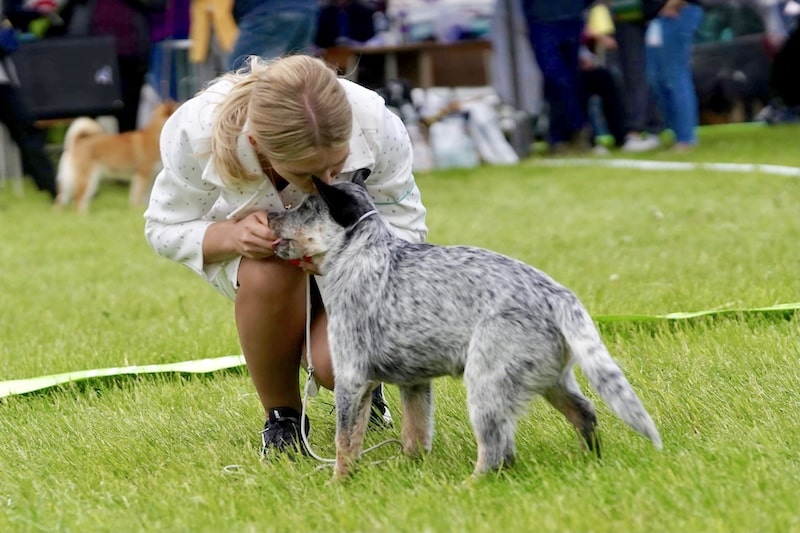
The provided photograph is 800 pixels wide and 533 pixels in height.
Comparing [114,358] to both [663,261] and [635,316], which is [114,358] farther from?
[663,261]

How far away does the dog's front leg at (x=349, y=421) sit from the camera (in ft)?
9.65

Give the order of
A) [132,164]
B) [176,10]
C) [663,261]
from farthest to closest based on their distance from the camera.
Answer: [176,10]
[132,164]
[663,261]

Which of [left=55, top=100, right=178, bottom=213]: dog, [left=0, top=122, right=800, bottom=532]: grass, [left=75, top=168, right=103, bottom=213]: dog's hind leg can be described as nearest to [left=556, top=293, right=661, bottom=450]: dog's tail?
[left=0, top=122, right=800, bottom=532]: grass

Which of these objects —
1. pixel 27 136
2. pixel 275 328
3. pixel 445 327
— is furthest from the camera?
pixel 27 136

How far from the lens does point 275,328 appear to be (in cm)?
336

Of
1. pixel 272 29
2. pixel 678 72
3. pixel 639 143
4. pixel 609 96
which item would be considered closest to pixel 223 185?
pixel 272 29

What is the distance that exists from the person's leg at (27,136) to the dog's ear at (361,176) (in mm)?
7776

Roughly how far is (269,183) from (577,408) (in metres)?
1.05

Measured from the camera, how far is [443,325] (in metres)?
2.81

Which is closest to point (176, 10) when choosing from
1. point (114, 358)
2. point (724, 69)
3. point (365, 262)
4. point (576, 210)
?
point (576, 210)

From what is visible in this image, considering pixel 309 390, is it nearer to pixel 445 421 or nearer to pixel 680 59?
pixel 445 421

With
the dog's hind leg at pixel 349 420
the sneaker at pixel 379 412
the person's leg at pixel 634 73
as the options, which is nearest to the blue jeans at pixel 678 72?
the person's leg at pixel 634 73

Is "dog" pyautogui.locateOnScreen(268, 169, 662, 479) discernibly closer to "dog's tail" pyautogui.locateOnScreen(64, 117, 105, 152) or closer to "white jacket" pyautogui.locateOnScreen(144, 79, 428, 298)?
"white jacket" pyautogui.locateOnScreen(144, 79, 428, 298)

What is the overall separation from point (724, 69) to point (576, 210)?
8.50 meters
